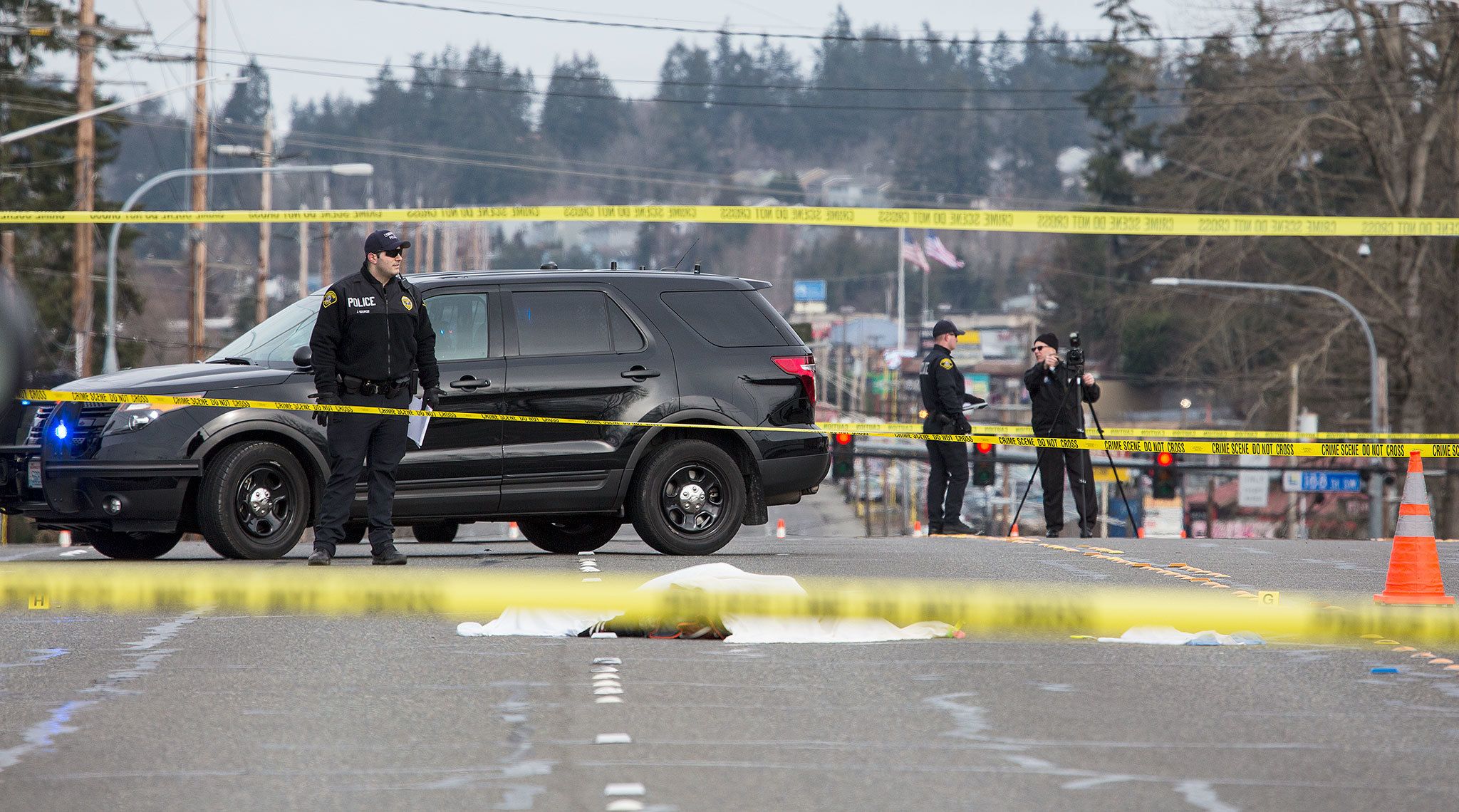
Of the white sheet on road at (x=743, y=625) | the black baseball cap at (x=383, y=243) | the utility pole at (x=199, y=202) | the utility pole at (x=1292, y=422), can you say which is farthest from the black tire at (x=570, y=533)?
the utility pole at (x=1292, y=422)

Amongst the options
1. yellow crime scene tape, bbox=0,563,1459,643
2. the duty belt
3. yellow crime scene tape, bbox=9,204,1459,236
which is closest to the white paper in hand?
the duty belt

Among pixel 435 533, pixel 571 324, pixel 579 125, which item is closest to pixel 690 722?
pixel 571 324

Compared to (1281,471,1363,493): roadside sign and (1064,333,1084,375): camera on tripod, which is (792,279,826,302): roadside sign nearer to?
(1281,471,1363,493): roadside sign

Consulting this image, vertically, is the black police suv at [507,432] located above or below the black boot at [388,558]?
above

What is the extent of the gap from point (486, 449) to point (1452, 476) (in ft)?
114

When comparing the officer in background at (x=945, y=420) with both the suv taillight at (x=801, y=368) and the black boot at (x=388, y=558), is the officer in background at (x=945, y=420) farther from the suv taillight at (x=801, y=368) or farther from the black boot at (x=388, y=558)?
the black boot at (x=388, y=558)

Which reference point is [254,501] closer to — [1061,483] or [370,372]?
[370,372]

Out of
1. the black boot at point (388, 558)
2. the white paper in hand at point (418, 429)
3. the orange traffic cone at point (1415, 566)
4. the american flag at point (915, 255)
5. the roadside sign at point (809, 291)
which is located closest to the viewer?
the orange traffic cone at point (1415, 566)

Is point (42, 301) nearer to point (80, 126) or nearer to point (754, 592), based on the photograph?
point (80, 126)

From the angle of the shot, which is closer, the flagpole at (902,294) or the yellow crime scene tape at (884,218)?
the yellow crime scene tape at (884,218)

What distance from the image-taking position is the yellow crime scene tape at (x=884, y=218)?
16047 mm

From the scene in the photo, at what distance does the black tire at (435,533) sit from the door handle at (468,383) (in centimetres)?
246

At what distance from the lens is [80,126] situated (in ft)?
111

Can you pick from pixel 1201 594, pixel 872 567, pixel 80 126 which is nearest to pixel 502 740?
pixel 1201 594
